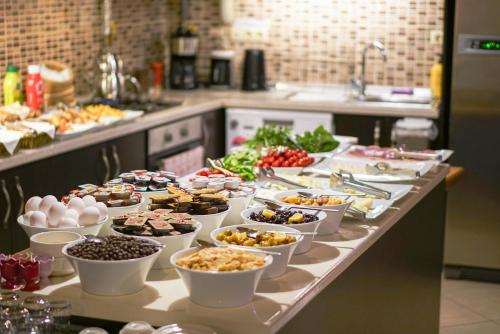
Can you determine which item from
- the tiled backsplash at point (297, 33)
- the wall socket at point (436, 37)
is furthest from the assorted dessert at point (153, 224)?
the wall socket at point (436, 37)

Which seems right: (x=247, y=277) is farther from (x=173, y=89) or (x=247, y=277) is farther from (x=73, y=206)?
(x=173, y=89)

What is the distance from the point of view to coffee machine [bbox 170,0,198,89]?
22.7ft

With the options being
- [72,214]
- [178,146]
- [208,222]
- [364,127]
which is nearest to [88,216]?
[72,214]

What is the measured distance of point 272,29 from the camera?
22.9 feet

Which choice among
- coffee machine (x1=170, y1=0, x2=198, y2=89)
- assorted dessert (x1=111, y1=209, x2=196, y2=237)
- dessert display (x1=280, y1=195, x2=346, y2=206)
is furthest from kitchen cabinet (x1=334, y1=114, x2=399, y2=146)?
assorted dessert (x1=111, y1=209, x2=196, y2=237)

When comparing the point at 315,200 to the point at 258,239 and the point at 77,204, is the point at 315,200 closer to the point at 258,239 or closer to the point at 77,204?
the point at 258,239

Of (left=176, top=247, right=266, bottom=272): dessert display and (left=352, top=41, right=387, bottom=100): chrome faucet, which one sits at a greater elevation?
(left=352, top=41, right=387, bottom=100): chrome faucet

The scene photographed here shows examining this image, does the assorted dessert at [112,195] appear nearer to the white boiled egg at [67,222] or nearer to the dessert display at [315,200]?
the white boiled egg at [67,222]

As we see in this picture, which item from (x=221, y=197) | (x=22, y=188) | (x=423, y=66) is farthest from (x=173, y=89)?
(x=221, y=197)

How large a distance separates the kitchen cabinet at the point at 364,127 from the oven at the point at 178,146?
93 centimetres

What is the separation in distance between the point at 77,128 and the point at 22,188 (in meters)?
0.58

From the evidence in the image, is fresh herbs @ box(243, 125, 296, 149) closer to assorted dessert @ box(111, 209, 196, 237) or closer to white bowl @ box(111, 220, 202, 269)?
assorted dessert @ box(111, 209, 196, 237)

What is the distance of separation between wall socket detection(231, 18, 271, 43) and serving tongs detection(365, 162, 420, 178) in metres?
3.15

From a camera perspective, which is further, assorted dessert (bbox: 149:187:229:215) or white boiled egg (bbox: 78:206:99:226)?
assorted dessert (bbox: 149:187:229:215)
